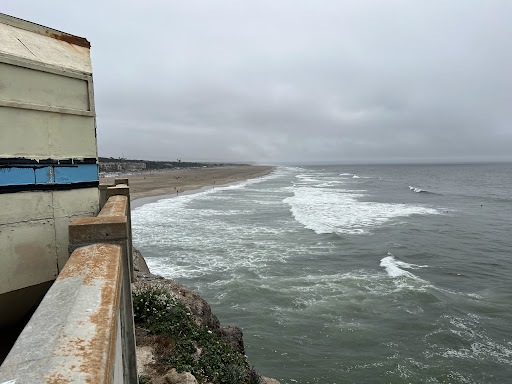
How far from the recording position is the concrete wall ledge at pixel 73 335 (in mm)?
1736

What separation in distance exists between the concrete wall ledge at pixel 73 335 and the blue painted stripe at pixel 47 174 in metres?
1.69

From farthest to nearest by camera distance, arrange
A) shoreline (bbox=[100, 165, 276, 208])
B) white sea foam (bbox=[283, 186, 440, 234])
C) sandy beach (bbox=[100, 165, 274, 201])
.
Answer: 1. sandy beach (bbox=[100, 165, 274, 201])
2. shoreline (bbox=[100, 165, 276, 208])
3. white sea foam (bbox=[283, 186, 440, 234])

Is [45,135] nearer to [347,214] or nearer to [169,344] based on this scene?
[169,344]

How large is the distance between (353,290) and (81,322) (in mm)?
13321

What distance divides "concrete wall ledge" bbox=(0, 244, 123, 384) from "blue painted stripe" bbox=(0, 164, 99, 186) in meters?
1.69

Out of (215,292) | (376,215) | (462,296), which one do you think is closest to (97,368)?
(215,292)

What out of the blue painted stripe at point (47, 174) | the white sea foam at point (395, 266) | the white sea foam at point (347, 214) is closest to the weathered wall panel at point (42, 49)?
the blue painted stripe at point (47, 174)

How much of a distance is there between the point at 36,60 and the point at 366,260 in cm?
1727

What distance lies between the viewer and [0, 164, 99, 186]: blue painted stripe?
3.87 meters

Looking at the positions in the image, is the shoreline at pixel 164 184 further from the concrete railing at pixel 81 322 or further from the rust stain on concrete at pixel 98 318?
the rust stain on concrete at pixel 98 318

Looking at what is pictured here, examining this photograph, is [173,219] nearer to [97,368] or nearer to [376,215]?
[376,215]

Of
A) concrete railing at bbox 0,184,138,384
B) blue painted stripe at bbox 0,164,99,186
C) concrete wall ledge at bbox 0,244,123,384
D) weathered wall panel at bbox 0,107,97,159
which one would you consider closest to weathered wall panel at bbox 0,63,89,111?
weathered wall panel at bbox 0,107,97,159

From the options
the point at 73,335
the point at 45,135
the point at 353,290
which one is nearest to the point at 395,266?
the point at 353,290

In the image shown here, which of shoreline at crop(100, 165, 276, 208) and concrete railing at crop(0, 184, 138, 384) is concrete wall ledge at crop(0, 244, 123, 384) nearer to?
concrete railing at crop(0, 184, 138, 384)
